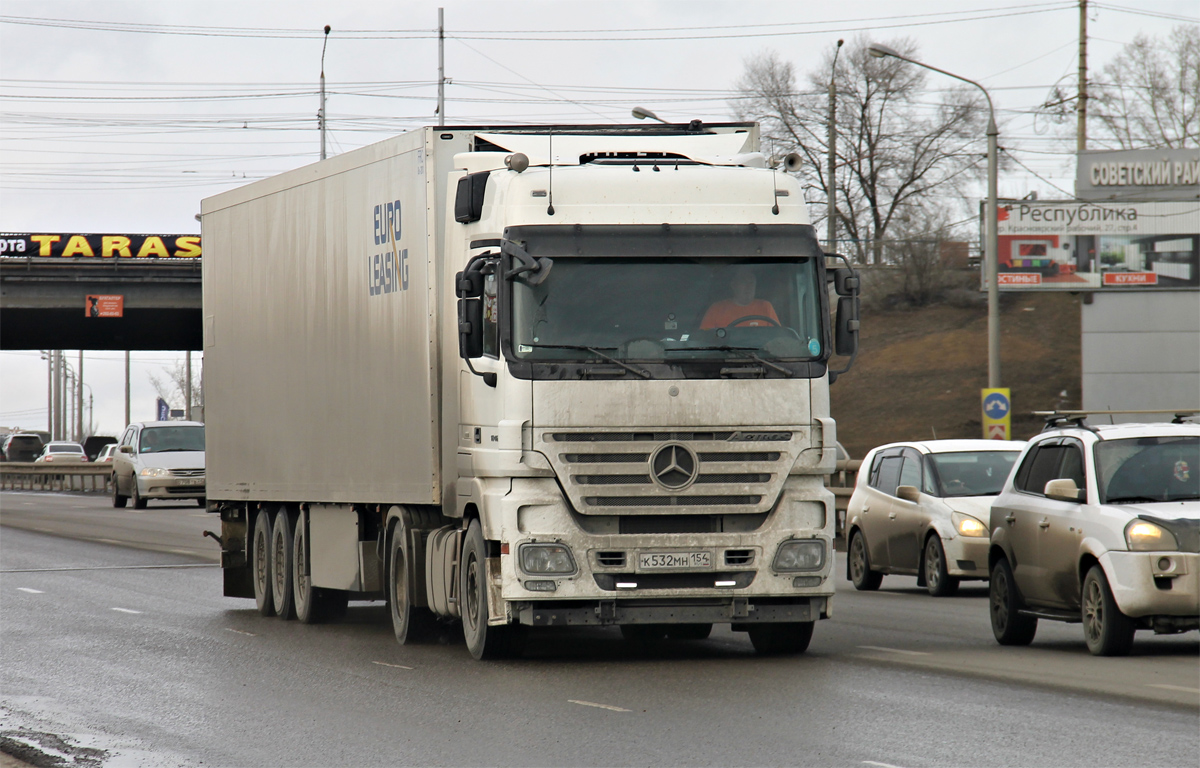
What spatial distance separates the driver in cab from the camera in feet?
37.8

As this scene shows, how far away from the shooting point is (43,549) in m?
27.3

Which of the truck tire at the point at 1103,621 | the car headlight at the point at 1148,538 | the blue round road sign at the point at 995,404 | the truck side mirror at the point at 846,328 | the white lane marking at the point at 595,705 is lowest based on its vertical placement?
the white lane marking at the point at 595,705

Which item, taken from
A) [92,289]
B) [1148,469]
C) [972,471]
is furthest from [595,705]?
[92,289]

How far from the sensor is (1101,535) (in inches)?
467

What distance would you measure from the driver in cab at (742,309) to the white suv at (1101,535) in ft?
7.87

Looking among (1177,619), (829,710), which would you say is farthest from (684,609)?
(1177,619)

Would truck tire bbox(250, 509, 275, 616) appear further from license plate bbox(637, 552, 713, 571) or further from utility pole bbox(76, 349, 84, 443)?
utility pole bbox(76, 349, 84, 443)

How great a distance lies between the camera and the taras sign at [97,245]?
221ft

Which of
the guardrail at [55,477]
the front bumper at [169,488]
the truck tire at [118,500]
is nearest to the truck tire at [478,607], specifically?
the front bumper at [169,488]

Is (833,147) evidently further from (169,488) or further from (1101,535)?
(1101,535)

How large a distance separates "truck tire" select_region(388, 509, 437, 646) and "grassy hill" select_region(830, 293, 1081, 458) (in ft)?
127

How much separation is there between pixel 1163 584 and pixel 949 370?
167ft

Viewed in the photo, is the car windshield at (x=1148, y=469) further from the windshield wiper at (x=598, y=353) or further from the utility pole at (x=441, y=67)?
the utility pole at (x=441, y=67)

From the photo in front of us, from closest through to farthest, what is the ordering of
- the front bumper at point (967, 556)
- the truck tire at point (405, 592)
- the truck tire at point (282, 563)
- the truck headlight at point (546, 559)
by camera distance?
the truck headlight at point (546, 559) < the truck tire at point (405, 592) < the truck tire at point (282, 563) < the front bumper at point (967, 556)
